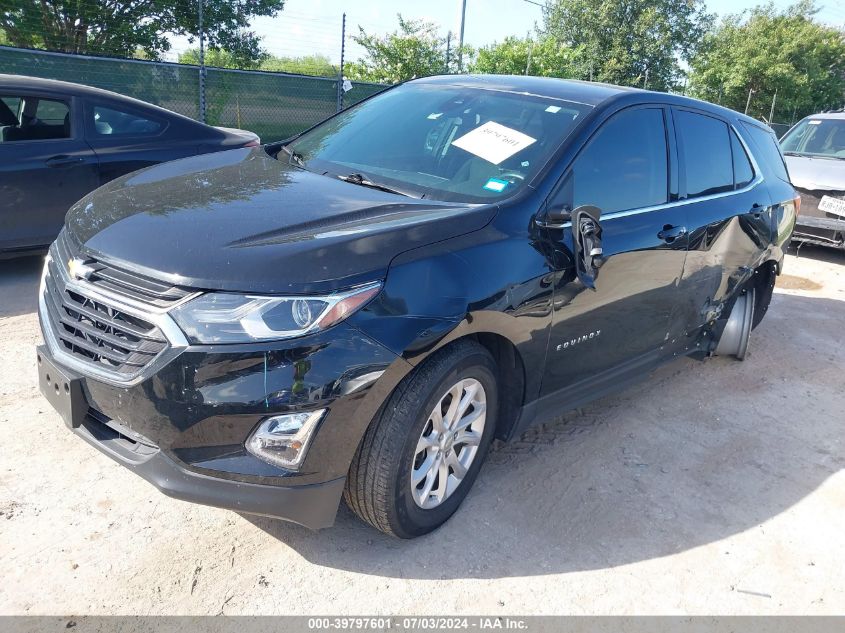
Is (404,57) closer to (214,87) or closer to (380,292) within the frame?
(214,87)

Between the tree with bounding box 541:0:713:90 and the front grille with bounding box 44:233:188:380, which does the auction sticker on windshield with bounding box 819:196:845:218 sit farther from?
the tree with bounding box 541:0:713:90

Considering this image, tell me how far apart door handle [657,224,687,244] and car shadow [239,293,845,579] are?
1.11m

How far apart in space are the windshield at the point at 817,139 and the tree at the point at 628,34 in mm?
20065

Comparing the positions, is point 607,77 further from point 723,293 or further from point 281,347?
point 281,347

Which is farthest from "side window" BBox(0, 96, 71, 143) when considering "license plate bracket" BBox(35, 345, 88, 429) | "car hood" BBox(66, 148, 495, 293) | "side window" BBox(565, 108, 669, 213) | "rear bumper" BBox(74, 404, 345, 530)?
"side window" BBox(565, 108, 669, 213)

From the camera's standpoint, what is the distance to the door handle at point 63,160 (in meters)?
5.04

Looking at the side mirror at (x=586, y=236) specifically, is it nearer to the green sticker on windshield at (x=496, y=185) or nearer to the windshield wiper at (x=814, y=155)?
the green sticker on windshield at (x=496, y=185)

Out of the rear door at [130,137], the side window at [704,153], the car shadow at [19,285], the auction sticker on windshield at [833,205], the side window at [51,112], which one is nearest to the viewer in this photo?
the side window at [704,153]

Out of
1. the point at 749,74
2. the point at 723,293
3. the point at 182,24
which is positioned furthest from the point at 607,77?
the point at 723,293

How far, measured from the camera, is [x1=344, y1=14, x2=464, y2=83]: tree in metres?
17.5

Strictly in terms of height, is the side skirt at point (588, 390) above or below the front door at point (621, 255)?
below

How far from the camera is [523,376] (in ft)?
9.57

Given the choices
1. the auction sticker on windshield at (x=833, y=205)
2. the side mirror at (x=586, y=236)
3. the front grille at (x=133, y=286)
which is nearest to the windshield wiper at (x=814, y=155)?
the auction sticker on windshield at (x=833, y=205)

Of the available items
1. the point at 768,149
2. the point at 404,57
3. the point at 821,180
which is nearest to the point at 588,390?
the point at 768,149
